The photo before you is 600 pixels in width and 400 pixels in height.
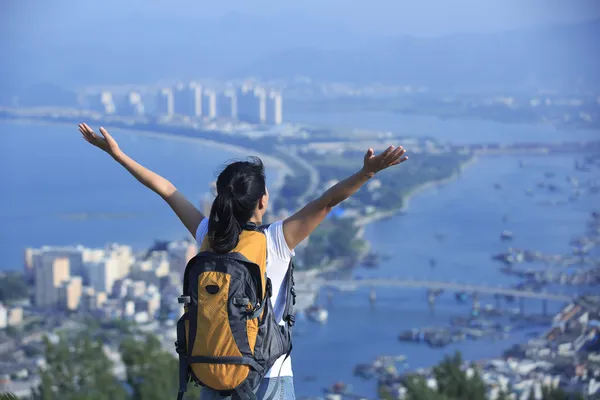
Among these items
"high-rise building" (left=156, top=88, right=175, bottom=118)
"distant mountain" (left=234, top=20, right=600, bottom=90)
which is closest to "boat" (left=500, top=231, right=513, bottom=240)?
"high-rise building" (left=156, top=88, right=175, bottom=118)

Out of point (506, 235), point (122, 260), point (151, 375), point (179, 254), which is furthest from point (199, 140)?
point (151, 375)

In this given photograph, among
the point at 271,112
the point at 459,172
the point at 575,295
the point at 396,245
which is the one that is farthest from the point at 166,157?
the point at 575,295

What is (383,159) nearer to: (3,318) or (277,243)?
(277,243)

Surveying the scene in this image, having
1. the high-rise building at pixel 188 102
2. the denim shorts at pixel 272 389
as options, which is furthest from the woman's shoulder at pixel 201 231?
the high-rise building at pixel 188 102

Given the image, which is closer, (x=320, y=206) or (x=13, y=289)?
(x=320, y=206)

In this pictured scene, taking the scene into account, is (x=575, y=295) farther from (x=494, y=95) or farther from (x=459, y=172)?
(x=494, y=95)

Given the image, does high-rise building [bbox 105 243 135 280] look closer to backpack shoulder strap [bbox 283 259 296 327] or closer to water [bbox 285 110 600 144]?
backpack shoulder strap [bbox 283 259 296 327]
